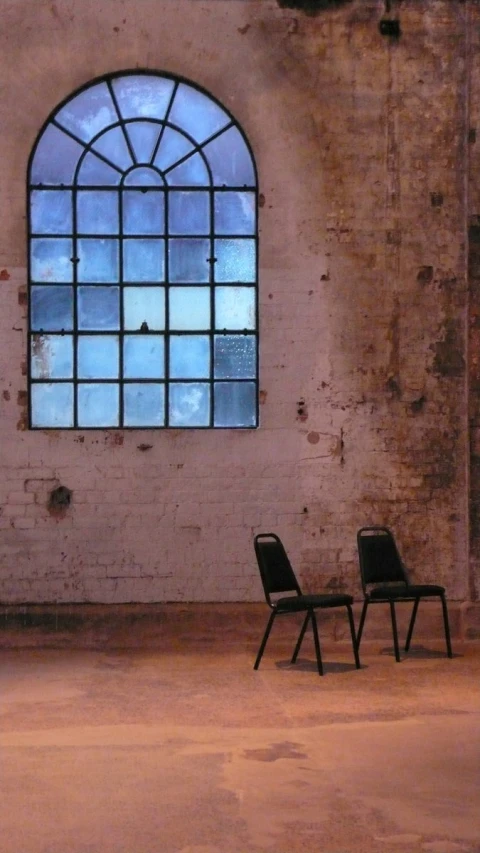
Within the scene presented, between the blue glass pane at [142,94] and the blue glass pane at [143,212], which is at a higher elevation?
the blue glass pane at [142,94]

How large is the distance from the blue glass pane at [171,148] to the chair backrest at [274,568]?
8.38ft

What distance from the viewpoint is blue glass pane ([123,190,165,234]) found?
8.02 meters

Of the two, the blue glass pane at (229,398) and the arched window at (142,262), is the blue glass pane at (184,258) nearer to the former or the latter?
the arched window at (142,262)

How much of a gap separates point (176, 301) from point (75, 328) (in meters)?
0.68

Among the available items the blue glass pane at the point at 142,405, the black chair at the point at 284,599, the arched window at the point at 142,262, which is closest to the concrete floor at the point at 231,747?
the black chair at the point at 284,599

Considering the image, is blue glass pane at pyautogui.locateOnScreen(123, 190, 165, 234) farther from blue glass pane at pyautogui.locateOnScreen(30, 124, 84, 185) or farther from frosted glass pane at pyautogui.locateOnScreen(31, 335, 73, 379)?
frosted glass pane at pyautogui.locateOnScreen(31, 335, 73, 379)

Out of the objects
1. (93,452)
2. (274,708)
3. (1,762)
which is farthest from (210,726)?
(93,452)

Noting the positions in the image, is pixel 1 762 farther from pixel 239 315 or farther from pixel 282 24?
pixel 282 24

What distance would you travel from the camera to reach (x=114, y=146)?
26.4ft

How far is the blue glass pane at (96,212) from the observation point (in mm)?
8000

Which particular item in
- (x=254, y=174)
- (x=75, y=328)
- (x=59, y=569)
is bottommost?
(x=59, y=569)

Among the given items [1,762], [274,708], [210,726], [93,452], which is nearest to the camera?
[1,762]

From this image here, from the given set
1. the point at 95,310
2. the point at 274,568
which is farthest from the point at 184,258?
the point at 274,568

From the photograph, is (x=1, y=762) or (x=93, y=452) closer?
(x=1, y=762)
